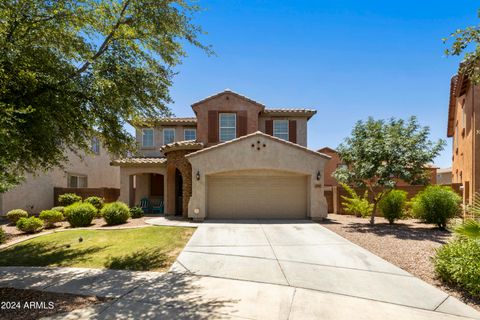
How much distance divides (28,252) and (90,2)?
8.82 metres

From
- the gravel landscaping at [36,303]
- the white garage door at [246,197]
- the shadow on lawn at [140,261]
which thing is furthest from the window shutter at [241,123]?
the gravel landscaping at [36,303]

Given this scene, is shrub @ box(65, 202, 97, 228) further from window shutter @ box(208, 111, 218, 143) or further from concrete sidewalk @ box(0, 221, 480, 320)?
window shutter @ box(208, 111, 218, 143)

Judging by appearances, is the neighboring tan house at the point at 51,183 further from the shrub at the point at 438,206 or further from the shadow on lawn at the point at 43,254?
the shrub at the point at 438,206

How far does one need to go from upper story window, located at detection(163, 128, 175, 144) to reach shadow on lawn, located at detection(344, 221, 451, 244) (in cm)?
1407

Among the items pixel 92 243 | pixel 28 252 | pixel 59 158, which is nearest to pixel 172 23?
pixel 59 158

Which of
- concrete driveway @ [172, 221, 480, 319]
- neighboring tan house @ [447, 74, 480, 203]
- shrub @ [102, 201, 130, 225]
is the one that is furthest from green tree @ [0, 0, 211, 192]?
neighboring tan house @ [447, 74, 480, 203]

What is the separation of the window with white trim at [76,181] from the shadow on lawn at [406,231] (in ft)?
71.8

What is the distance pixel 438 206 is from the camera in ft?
44.9

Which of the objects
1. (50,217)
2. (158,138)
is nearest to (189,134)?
(158,138)

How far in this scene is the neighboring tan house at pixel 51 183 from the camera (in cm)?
1973

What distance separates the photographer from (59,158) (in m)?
9.23

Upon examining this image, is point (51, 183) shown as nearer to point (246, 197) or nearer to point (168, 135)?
point (168, 135)

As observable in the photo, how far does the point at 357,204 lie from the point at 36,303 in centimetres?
1699

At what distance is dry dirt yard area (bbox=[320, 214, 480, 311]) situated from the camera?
7250 mm
